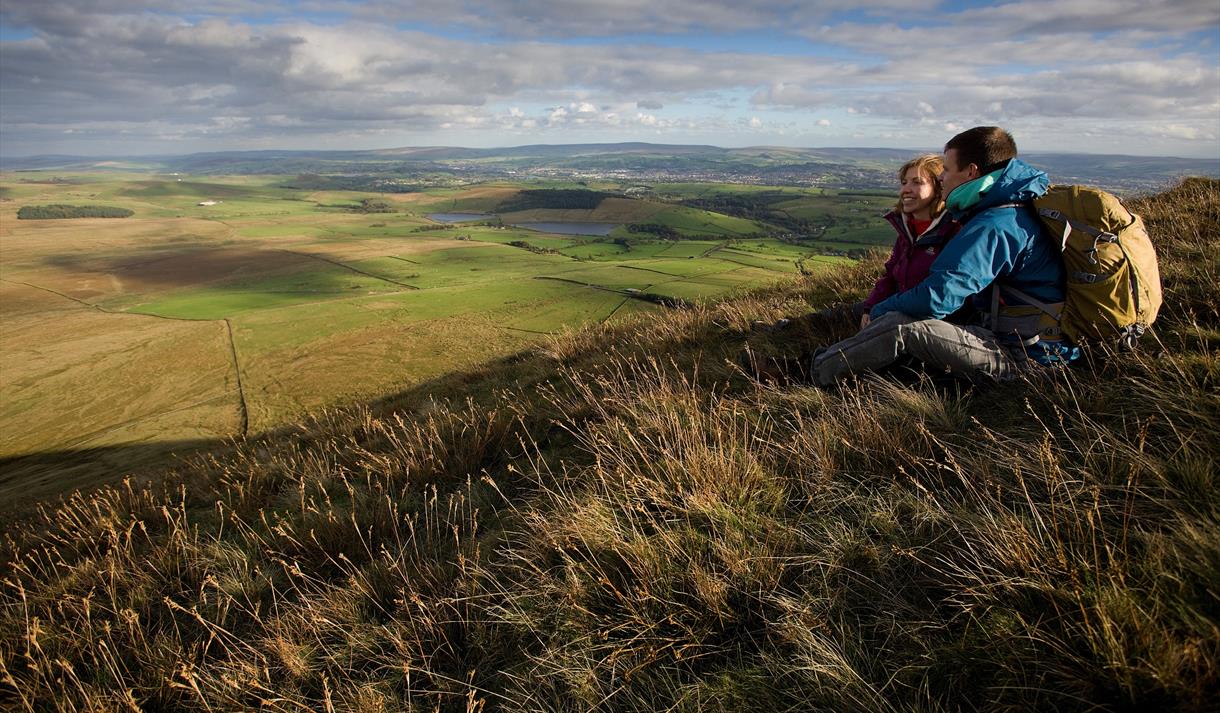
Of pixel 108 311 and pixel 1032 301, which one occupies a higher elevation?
pixel 1032 301

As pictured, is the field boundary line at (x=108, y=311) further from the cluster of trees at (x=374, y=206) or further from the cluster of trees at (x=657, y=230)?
the cluster of trees at (x=374, y=206)

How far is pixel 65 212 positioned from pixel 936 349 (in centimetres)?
21422

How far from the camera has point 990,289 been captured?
4.06 metres

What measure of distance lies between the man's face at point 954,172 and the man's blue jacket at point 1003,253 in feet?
0.88

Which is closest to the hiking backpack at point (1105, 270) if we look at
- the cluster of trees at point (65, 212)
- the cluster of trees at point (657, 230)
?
the cluster of trees at point (657, 230)

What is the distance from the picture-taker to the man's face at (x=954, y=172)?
13.4 feet

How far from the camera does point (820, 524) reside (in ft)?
8.42

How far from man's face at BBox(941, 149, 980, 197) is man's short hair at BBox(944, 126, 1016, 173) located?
24 millimetres

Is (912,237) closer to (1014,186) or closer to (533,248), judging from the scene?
(1014,186)

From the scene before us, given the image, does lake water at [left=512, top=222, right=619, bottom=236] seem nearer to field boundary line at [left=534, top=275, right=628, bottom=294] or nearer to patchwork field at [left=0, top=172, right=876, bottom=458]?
patchwork field at [left=0, top=172, right=876, bottom=458]

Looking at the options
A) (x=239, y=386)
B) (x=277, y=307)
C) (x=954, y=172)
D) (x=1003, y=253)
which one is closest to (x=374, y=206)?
(x=277, y=307)

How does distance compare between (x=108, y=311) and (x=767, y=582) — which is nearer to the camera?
(x=767, y=582)

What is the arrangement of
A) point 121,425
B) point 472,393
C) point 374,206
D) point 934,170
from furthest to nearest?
point 374,206
point 121,425
point 472,393
point 934,170

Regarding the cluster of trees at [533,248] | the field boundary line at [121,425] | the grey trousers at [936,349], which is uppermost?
the cluster of trees at [533,248]
